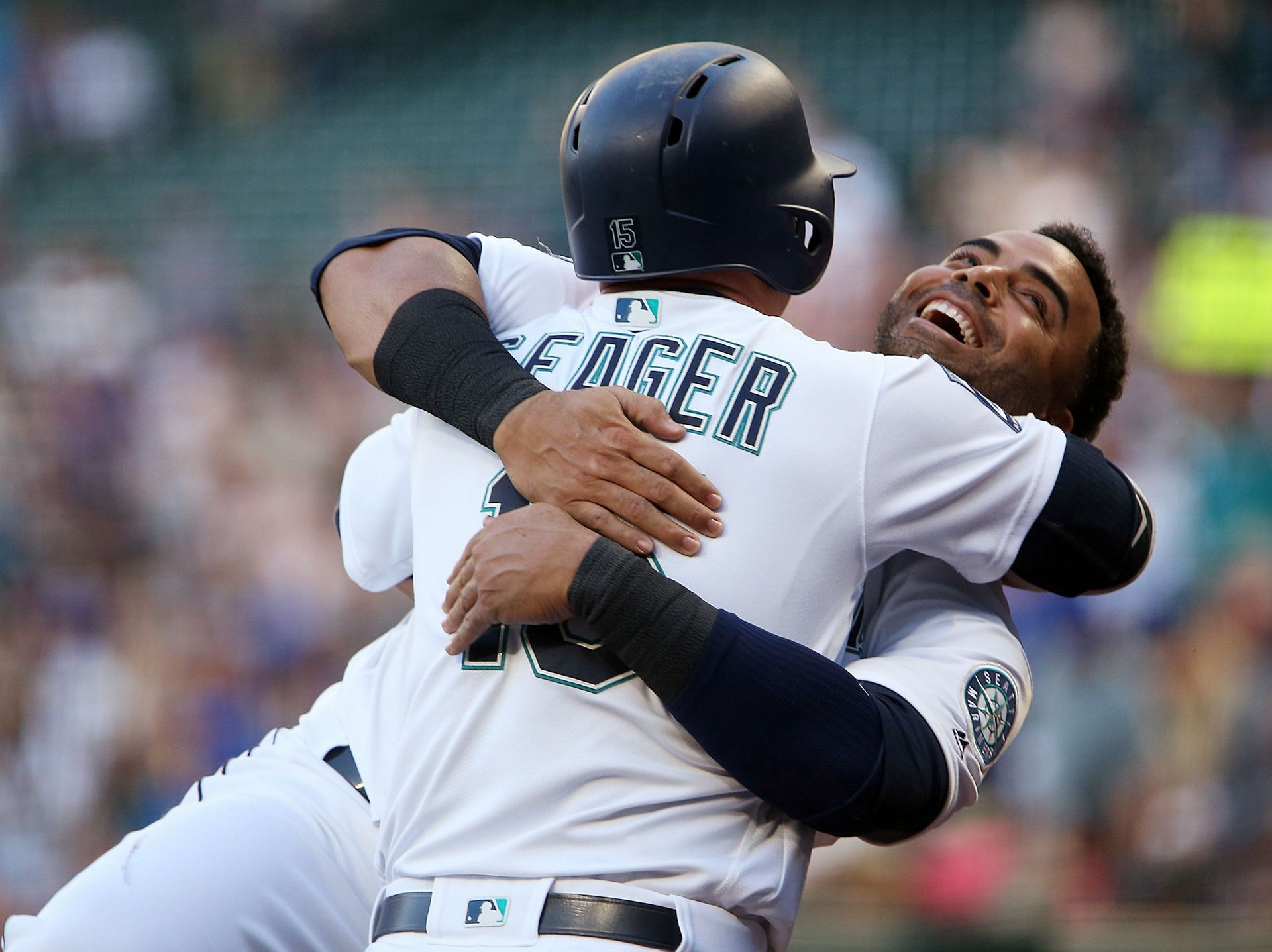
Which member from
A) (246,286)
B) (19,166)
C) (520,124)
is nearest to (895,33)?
(520,124)

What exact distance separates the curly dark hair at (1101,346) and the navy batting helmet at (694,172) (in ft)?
2.98

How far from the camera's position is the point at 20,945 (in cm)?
212

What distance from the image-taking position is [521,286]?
236 centimetres

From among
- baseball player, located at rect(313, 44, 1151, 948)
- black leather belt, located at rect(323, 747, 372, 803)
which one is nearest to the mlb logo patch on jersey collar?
baseball player, located at rect(313, 44, 1151, 948)

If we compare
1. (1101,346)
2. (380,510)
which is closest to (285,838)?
(380,510)

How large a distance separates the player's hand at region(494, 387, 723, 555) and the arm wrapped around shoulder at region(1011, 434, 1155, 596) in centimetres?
47

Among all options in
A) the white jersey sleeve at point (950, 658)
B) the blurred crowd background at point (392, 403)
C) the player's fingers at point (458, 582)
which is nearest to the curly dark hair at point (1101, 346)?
the white jersey sleeve at point (950, 658)

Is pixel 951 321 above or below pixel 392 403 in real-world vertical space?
above

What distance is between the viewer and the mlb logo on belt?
175 cm

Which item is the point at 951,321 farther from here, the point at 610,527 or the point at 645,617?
the point at 645,617

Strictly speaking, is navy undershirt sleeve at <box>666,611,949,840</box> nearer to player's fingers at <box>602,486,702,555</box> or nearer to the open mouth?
player's fingers at <box>602,486,702,555</box>

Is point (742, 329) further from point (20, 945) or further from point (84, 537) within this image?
point (84, 537)

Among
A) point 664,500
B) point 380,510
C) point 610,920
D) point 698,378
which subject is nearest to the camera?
point 610,920

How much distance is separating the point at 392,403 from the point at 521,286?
556 cm
